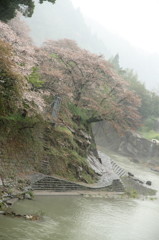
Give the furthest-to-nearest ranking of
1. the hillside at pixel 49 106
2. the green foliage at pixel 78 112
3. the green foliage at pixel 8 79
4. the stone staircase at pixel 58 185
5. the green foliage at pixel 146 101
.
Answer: the green foliage at pixel 146 101 < the green foliage at pixel 78 112 < the stone staircase at pixel 58 185 < the hillside at pixel 49 106 < the green foliage at pixel 8 79

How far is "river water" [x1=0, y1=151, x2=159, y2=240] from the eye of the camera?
12.8 metres

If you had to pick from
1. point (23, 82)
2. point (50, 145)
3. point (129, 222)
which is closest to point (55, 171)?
point (50, 145)

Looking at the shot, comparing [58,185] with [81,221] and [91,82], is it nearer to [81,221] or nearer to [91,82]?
[81,221]

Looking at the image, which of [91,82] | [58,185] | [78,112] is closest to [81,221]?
[58,185]

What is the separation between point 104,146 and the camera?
6644 centimetres

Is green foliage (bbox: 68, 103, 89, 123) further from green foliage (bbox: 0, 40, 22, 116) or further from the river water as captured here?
green foliage (bbox: 0, 40, 22, 116)

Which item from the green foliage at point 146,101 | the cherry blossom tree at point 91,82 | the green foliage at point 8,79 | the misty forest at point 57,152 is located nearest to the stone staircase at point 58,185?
the misty forest at point 57,152

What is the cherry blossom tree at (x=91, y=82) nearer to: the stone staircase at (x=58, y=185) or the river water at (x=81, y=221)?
the stone staircase at (x=58, y=185)

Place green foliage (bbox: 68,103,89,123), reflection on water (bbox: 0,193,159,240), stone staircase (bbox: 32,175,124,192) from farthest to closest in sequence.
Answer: green foliage (bbox: 68,103,89,123), stone staircase (bbox: 32,175,124,192), reflection on water (bbox: 0,193,159,240)

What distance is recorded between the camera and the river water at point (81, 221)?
42.0 feet

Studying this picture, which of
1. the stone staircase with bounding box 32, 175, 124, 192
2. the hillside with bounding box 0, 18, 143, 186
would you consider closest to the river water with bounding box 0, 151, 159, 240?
the stone staircase with bounding box 32, 175, 124, 192

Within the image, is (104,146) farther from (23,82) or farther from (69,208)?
(23,82)

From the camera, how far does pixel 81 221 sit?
16.7 meters

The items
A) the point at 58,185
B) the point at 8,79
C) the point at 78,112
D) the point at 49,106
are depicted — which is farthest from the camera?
the point at 78,112
